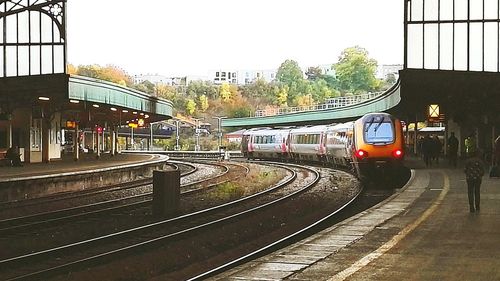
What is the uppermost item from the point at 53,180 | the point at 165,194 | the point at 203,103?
the point at 203,103

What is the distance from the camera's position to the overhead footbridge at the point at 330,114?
133 feet

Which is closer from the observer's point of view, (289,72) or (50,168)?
(50,168)

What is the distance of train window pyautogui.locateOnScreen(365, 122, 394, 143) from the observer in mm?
24797

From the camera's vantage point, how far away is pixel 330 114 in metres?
65.6

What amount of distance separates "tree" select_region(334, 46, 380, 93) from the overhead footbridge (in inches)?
1255

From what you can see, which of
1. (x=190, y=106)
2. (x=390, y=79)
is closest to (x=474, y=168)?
(x=190, y=106)

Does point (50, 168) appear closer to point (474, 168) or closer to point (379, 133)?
point (379, 133)

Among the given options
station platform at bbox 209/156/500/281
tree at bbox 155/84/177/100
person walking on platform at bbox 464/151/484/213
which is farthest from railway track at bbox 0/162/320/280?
tree at bbox 155/84/177/100

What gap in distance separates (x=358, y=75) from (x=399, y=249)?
365 ft

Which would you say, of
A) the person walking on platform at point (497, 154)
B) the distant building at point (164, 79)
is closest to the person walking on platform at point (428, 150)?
the person walking on platform at point (497, 154)

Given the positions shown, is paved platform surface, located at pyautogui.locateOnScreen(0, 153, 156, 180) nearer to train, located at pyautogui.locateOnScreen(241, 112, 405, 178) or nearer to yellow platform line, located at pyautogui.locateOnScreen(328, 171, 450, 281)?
train, located at pyautogui.locateOnScreen(241, 112, 405, 178)

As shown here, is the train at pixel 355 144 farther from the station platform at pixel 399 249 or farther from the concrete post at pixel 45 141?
the concrete post at pixel 45 141

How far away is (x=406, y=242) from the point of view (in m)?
10.5

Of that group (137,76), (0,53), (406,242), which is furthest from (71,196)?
(137,76)
